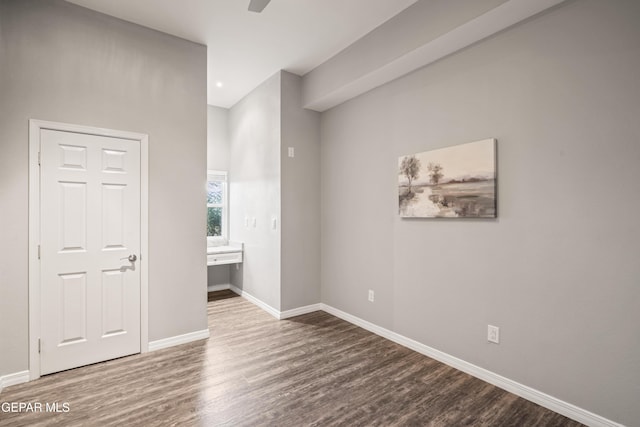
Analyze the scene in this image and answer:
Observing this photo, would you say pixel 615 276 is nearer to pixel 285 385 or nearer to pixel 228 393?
pixel 285 385

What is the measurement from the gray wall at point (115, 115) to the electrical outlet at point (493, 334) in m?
2.75

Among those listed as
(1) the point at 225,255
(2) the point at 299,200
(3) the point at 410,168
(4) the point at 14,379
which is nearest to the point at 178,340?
(4) the point at 14,379

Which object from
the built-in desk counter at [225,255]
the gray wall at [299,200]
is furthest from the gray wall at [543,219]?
the built-in desk counter at [225,255]

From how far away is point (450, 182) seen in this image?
2701mm

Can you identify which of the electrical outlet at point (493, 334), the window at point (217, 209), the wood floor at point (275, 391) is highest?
the window at point (217, 209)

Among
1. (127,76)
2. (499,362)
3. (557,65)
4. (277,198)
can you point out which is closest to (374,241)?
(277,198)

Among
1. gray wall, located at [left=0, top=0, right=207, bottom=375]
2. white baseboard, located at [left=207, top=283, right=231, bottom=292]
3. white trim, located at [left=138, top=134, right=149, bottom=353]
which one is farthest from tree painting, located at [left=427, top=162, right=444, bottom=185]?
white baseboard, located at [left=207, top=283, right=231, bottom=292]

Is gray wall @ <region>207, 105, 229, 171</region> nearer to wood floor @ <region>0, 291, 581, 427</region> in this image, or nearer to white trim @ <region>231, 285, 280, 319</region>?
white trim @ <region>231, 285, 280, 319</region>

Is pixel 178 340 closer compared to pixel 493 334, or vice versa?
pixel 493 334

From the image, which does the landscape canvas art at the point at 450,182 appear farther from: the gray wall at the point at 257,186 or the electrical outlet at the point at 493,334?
the gray wall at the point at 257,186

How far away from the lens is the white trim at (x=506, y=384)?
6.50ft

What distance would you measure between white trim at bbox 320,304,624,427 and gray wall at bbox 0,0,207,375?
211 centimetres

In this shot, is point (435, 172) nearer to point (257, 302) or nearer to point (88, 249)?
point (257, 302)

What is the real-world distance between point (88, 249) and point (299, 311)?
2.43 metres
